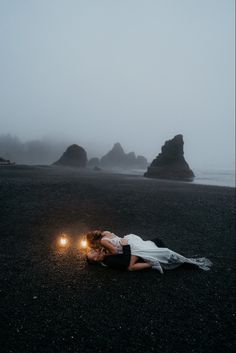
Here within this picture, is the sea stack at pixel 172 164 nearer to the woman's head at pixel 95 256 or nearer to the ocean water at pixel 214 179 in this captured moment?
the ocean water at pixel 214 179

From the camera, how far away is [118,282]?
8.33 metres

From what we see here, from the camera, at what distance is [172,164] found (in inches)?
2781

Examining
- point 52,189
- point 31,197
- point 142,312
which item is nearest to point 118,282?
point 142,312

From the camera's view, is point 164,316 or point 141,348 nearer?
point 141,348

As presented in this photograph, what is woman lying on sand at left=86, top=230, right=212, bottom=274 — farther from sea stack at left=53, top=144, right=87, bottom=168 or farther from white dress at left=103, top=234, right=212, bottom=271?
sea stack at left=53, top=144, right=87, bottom=168

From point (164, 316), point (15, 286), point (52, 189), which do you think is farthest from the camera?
point (52, 189)

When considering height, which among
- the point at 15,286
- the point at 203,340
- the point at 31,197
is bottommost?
the point at 203,340

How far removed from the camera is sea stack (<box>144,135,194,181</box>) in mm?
66606

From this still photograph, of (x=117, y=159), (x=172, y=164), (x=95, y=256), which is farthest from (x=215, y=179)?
(x=117, y=159)

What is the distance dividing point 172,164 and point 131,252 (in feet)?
208

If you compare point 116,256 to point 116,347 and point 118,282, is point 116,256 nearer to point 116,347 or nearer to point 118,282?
point 118,282

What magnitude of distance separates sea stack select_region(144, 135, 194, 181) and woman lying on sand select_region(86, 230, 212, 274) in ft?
180

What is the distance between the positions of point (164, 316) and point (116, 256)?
8.27 feet

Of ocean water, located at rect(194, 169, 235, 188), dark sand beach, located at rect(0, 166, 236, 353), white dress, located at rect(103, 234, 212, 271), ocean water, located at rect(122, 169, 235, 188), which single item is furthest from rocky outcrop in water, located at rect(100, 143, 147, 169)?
white dress, located at rect(103, 234, 212, 271)
